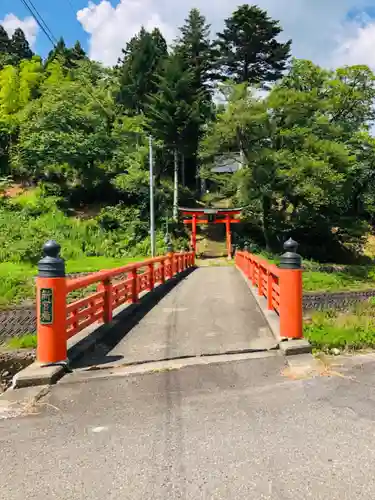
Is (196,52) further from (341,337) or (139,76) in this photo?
(341,337)

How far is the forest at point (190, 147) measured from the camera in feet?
83.3

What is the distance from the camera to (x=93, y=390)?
3953mm

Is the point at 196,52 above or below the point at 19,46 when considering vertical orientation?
below

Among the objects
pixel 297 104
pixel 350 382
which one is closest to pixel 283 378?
pixel 350 382

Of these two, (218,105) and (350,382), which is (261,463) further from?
(218,105)

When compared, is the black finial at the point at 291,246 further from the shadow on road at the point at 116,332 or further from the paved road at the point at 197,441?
the shadow on road at the point at 116,332

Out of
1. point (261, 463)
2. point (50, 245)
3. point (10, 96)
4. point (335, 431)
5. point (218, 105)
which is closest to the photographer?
point (261, 463)

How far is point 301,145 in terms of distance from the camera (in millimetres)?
24656

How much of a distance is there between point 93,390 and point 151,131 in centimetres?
3345

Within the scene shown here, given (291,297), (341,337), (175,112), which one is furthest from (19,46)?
(341,337)

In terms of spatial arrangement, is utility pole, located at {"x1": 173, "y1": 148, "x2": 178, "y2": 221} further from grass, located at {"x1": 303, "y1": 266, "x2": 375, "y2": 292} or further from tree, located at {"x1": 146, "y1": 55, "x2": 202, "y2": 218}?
grass, located at {"x1": 303, "y1": 266, "x2": 375, "y2": 292}

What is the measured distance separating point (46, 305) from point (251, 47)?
40.5 metres

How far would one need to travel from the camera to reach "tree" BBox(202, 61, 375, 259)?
957 inches

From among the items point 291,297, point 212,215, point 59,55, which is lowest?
point 291,297
